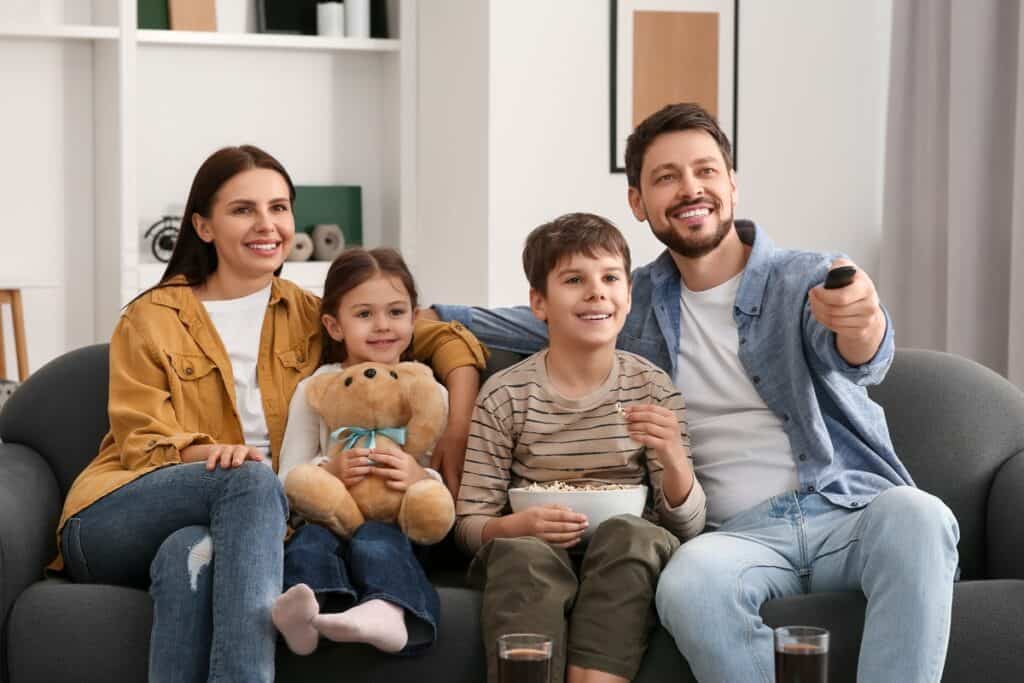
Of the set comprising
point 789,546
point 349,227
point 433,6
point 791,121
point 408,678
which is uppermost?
point 433,6

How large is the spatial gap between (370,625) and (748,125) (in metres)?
3.05

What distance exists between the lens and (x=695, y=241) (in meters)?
2.50

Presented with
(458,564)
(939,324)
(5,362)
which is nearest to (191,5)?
(5,362)

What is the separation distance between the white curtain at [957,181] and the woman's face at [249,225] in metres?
2.13

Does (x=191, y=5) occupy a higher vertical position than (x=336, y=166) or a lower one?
higher

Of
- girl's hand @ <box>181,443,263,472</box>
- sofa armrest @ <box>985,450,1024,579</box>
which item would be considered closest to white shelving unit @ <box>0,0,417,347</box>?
girl's hand @ <box>181,443,263,472</box>

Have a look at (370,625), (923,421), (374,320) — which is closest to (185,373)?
(374,320)

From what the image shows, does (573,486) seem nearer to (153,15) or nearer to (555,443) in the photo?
(555,443)

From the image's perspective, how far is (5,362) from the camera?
5070 mm

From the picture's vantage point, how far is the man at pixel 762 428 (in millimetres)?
2068

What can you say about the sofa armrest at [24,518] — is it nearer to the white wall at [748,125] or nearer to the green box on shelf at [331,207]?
the white wall at [748,125]

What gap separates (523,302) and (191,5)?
5.55 feet

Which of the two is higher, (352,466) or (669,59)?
(669,59)

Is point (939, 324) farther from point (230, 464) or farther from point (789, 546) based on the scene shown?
point (230, 464)
